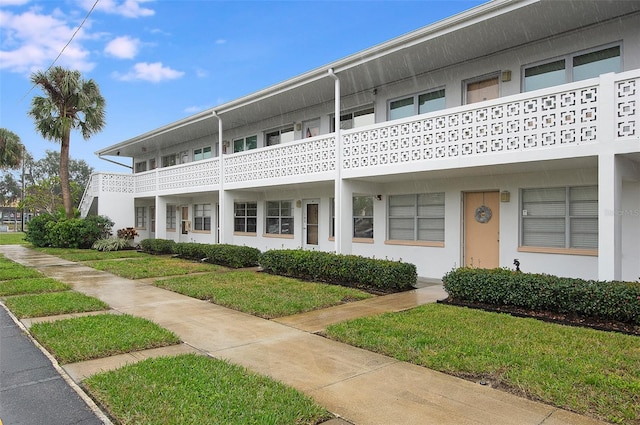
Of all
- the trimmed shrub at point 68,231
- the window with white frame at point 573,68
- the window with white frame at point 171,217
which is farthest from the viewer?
the window with white frame at point 171,217

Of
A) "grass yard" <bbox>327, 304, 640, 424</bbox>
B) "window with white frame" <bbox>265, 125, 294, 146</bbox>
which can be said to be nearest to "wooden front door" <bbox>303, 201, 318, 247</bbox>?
"window with white frame" <bbox>265, 125, 294, 146</bbox>

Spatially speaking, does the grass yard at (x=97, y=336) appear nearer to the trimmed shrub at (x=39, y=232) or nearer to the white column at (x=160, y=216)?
the white column at (x=160, y=216)

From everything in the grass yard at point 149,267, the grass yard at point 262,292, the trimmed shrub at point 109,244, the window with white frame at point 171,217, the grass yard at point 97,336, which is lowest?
the grass yard at point 149,267

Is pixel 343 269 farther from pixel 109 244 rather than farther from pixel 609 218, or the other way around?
pixel 109 244

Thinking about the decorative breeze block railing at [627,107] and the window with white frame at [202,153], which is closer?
the decorative breeze block railing at [627,107]

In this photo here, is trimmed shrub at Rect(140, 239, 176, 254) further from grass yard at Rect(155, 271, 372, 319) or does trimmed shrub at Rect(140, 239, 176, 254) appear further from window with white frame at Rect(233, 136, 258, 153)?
grass yard at Rect(155, 271, 372, 319)

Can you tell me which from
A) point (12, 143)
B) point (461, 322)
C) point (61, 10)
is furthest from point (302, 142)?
point (12, 143)

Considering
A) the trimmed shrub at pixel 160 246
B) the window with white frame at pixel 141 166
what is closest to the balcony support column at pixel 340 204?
the trimmed shrub at pixel 160 246

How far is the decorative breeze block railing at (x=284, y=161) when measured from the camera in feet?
41.2

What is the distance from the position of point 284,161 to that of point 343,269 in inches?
186

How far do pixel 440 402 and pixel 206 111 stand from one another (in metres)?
15.0

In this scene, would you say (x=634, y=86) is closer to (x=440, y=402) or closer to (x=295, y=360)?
(x=440, y=402)

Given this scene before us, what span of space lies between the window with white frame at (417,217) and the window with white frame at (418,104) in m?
2.39

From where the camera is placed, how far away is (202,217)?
2178cm
